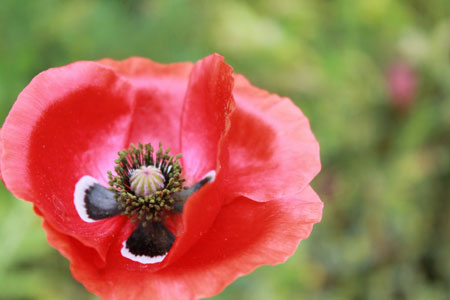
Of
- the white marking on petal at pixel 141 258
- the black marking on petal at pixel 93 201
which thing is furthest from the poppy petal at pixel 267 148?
the black marking on petal at pixel 93 201

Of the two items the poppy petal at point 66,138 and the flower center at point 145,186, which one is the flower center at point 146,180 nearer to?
the flower center at point 145,186

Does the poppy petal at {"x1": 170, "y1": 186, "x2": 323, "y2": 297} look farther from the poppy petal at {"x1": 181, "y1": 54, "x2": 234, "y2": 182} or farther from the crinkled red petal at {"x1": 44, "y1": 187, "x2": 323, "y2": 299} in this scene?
the poppy petal at {"x1": 181, "y1": 54, "x2": 234, "y2": 182}

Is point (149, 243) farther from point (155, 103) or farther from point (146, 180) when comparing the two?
point (155, 103)

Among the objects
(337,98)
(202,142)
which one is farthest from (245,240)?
(337,98)

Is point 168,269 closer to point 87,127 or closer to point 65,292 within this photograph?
point 87,127

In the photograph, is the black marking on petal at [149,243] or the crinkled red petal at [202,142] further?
the black marking on petal at [149,243]

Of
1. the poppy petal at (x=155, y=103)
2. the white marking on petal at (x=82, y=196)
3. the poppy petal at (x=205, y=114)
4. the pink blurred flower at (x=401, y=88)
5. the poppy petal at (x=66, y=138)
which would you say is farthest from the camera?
the pink blurred flower at (x=401, y=88)

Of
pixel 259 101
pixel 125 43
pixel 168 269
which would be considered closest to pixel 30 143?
pixel 168 269
